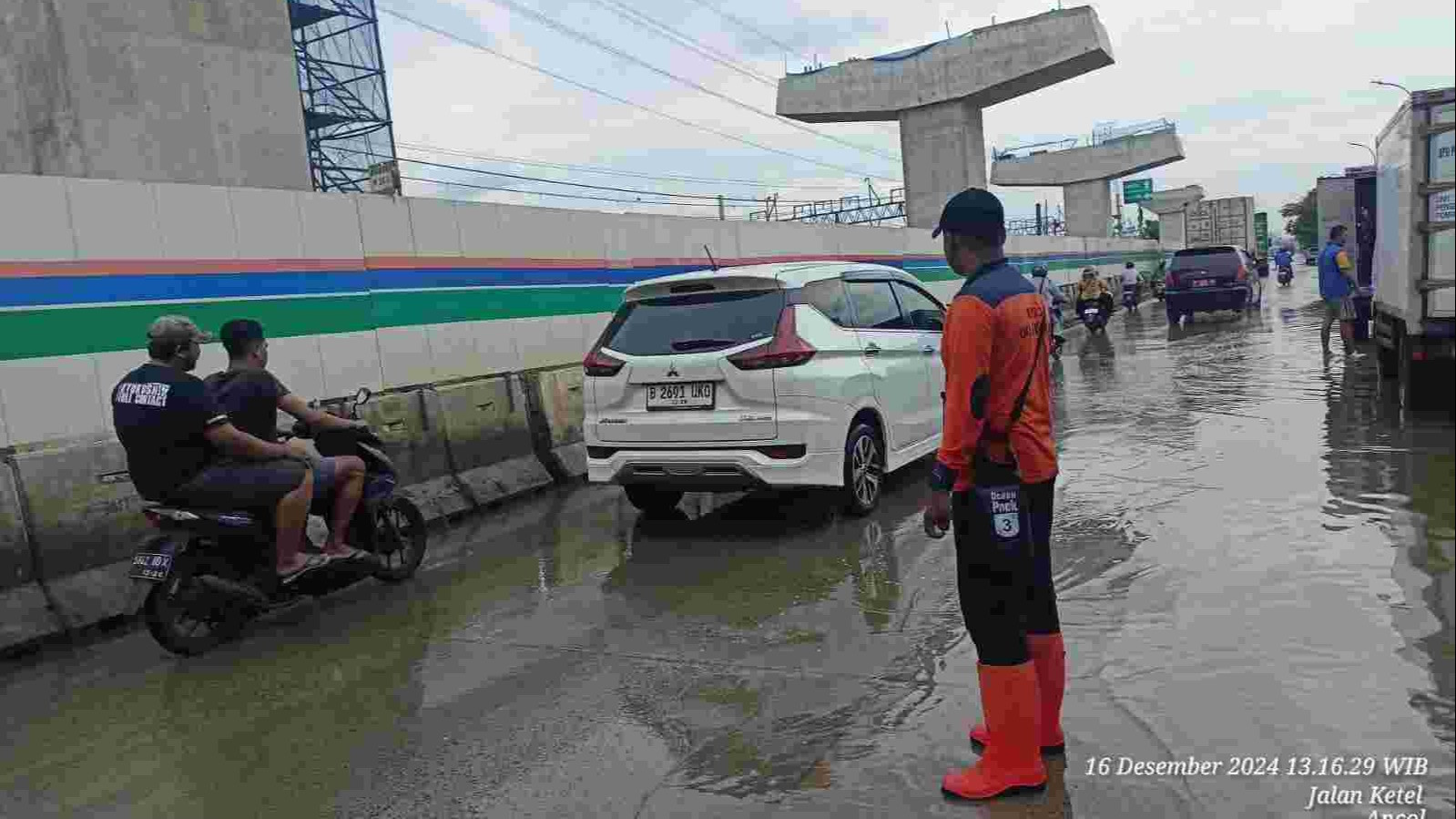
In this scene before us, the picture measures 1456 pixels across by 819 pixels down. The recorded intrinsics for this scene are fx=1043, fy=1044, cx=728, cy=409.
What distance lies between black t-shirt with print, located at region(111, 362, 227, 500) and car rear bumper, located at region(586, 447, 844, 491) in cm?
251

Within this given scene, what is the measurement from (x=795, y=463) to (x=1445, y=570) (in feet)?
16.3

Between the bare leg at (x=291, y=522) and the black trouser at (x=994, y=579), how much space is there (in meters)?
3.73

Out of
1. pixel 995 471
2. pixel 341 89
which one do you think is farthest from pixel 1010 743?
pixel 341 89

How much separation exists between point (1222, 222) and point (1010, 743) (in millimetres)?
59456

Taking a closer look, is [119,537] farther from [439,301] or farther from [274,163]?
[274,163]

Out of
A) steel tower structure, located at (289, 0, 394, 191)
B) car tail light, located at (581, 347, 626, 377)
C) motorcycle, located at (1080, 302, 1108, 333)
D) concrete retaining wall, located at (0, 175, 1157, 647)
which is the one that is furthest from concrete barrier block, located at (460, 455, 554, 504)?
steel tower structure, located at (289, 0, 394, 191)

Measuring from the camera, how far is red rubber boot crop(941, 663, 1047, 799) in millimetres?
3223

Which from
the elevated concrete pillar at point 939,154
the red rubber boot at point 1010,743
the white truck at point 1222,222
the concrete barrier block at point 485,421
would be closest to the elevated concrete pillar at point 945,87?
the elevated concrete pillar at point 939,154

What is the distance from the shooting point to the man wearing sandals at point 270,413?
561cm

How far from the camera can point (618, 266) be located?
45.1ft

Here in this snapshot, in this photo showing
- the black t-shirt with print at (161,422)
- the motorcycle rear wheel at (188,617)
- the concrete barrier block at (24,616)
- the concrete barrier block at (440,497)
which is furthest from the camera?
the concrete barrier block at (440,497)

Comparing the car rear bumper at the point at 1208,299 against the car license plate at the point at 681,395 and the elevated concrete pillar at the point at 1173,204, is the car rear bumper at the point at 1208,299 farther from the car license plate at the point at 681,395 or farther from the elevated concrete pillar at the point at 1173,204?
the elevated concrete pillar at the point at 1173,204

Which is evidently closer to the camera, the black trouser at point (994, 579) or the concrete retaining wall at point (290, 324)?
the black trouser at point (994, 579)

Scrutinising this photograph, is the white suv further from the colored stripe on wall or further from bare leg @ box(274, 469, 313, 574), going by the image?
the colored stripe on wall
